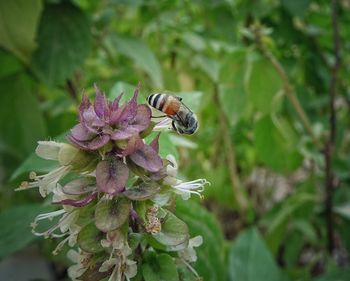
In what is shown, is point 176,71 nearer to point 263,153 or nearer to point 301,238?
point 263,153

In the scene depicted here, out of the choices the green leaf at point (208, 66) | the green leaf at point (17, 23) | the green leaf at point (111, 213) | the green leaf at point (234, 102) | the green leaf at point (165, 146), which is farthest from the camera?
the green leaf at point (208, 66)

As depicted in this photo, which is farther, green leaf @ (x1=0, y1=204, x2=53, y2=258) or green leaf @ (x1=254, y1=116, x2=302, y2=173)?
green leaf @ (x1=254, y1=116, x2=302, y2=173)

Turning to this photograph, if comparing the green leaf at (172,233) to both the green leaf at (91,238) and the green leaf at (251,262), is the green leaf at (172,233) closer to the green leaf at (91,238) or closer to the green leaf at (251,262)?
the green leaf at (91,238)

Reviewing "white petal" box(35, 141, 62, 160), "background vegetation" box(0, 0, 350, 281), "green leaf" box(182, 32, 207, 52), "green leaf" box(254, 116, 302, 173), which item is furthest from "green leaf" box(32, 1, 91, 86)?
"white petal" box(35, 141, 62, 160)

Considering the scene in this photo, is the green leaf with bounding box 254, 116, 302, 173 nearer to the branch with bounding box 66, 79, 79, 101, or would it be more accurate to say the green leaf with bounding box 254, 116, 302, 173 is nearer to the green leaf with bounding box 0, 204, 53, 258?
the branch with bounding box 66, 79, 79, 101

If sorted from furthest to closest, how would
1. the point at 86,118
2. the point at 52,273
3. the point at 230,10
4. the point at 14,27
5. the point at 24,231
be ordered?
the point at 230,10
the point at 52,273
the point at 14,27
the point at 24,231
the point at 86,118

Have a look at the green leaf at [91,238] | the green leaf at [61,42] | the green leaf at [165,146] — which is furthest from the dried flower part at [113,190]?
the green leaf at [61,42]

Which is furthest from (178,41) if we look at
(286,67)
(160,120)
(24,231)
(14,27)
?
(160,120)

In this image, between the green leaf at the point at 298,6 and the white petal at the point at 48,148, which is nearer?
the white petal at the point at 48,148
